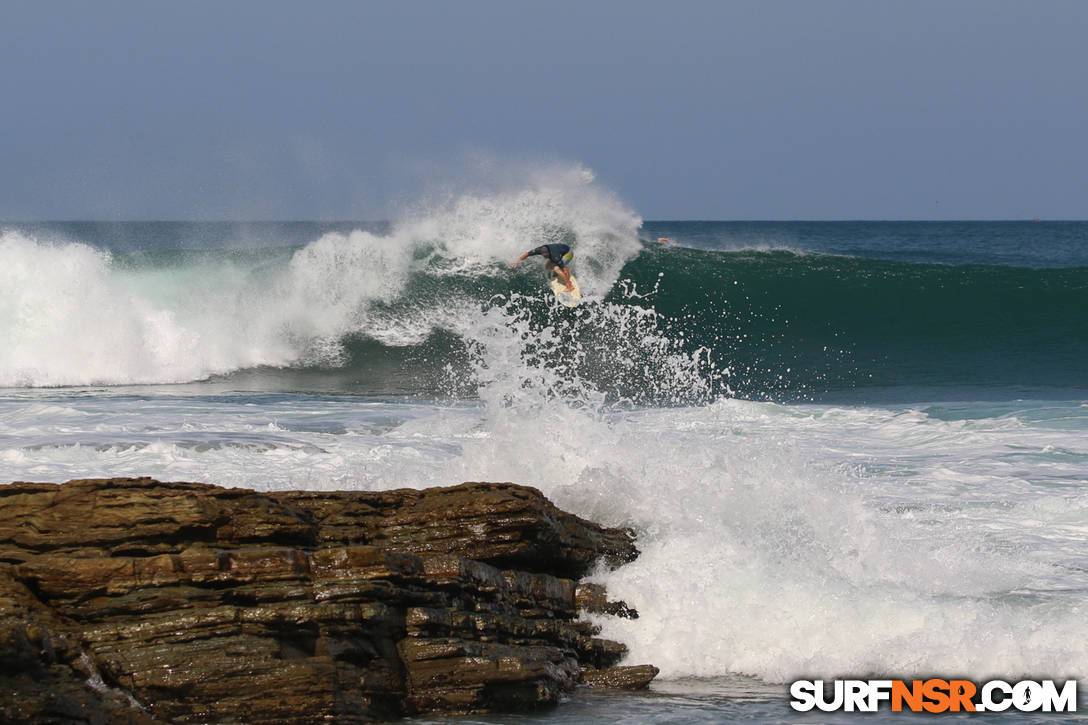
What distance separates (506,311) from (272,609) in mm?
18115

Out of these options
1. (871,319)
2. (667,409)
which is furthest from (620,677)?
(871,319)

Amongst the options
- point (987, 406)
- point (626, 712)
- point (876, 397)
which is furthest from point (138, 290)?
point (626, 712)

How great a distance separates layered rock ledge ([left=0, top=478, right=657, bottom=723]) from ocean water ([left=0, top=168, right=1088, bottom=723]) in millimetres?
516

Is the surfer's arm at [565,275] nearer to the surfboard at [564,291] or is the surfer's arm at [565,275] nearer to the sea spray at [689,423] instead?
the surfboard at [564,291]

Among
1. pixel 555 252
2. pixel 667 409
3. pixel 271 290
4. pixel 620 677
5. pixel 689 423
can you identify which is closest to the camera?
pixel 620 677

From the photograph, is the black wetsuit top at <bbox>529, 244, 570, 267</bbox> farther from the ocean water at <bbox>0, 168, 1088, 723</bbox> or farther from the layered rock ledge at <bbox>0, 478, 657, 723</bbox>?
the layered rock ledge at <bbox>0, 478, 657, 723</bbox>

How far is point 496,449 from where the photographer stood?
26.3 feet

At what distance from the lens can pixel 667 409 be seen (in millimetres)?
14367

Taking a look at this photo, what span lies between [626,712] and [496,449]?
2969 mm

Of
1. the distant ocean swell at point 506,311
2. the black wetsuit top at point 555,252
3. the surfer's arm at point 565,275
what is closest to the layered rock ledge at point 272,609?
the black wetsuit top at point 555,252

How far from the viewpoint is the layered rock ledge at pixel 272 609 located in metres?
4.64

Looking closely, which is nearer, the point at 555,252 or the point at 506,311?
the point at 555,252

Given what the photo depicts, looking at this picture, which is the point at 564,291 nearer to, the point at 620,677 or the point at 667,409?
the point at 667,409

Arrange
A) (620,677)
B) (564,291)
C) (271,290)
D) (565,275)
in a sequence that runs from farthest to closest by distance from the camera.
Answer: (271,290) → (564,291) → (565,275) → (620,677)
